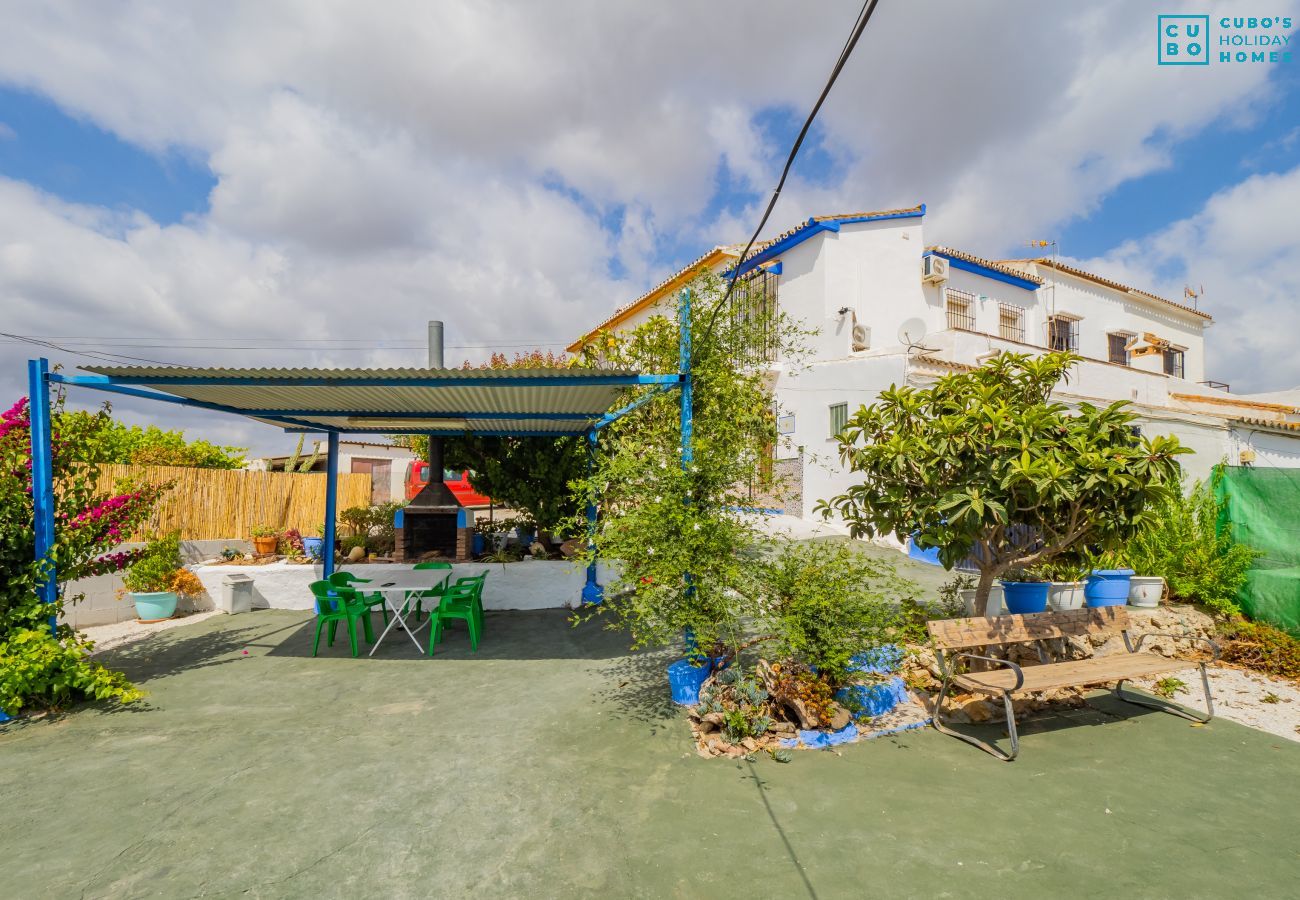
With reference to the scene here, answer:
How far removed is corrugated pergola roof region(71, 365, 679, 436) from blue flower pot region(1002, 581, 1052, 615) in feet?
14.7

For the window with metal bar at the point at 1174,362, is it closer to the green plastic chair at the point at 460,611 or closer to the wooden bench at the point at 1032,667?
the wooden bench at the point at 1032,667

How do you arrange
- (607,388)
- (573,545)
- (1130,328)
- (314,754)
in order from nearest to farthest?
(314,754)
(607,388)
(573,545)
(1130,328)

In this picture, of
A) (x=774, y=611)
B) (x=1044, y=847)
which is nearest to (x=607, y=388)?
(x=774, y=611)

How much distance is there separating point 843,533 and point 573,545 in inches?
250

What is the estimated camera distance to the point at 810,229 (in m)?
16.6

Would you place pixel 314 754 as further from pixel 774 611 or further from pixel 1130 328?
pixel 1130 328

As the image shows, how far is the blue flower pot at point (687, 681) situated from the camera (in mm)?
5375

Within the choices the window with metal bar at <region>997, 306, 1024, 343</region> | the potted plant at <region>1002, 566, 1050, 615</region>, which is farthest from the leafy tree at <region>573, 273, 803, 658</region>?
the window with metal bar at <region>997, 306, 1024, 343</region>

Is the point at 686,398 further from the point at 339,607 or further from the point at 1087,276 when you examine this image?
the point at 1087,276

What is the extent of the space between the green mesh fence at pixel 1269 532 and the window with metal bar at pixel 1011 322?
1373 centimetres

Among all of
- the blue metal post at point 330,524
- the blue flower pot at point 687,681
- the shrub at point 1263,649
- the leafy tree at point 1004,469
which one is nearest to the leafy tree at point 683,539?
the blue flower pot at point 687,681

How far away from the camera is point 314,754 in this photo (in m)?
4.43

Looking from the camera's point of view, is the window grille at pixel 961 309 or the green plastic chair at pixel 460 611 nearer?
the green plastic chair at pixel 460 611

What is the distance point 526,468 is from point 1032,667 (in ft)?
26.4
